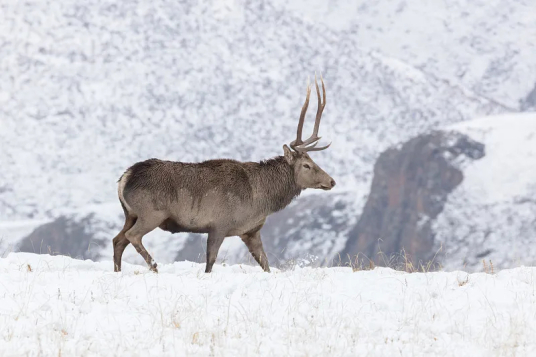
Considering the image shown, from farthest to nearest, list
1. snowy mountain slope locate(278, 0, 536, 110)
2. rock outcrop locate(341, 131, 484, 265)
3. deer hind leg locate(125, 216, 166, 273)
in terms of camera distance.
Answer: snowy mountain slope locate(278, 0, 536, 110) → rock outcrop locate(341, 131, 484, 265) → deer hind leg locate(125, 216, 166, 273)

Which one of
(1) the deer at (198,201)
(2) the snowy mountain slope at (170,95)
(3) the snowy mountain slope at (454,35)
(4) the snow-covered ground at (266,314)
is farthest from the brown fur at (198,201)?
(3) the snowy mountain slope at (454,35)

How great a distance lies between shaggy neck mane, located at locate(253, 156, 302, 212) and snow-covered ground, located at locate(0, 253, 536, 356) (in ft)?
10.2

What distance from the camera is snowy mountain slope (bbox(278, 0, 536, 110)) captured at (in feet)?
512

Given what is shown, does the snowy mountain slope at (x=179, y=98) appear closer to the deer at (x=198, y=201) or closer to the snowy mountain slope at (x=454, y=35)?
the snowy mountain slope at (x=454, y=35)

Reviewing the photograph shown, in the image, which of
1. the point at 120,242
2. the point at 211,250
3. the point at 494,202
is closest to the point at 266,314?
the point at 211,250

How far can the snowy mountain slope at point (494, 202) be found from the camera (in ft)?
255

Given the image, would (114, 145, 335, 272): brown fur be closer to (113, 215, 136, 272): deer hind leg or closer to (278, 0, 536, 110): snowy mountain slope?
(113, 215, 136, 272): deer hind leg

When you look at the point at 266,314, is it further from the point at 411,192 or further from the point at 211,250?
the point at 411,192

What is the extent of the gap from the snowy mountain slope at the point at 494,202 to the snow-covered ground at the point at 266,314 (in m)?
65.4

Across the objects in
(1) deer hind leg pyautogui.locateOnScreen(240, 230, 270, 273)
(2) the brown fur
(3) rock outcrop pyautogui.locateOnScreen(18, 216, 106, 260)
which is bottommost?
(3) rock outcrop pyautogui.locateOnScreen(18, 216, 106, 260)

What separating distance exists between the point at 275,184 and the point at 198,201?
1.49m

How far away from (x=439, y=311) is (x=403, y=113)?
403 ft

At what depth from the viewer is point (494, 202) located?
8112 cm

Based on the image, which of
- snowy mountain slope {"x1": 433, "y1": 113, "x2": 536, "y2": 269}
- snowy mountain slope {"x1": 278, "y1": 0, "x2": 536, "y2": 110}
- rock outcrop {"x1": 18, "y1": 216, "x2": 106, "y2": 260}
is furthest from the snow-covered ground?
snowy mountain slope {"x1": 278, "y1": 0, "x2": 536, "y2": 110}
